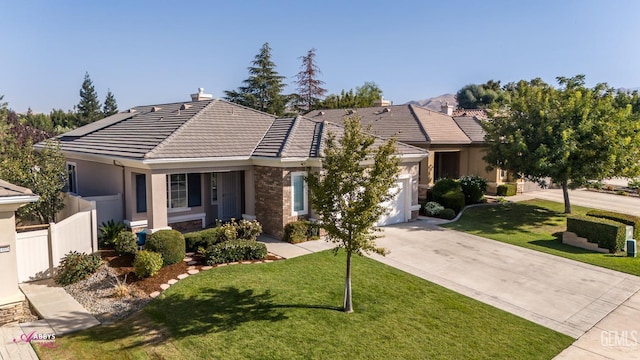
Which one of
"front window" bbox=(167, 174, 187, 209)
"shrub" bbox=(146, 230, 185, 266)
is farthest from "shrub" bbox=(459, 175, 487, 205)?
"shrub" bbox=(146, 230, 185, 266)

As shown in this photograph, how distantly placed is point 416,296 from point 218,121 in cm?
1231

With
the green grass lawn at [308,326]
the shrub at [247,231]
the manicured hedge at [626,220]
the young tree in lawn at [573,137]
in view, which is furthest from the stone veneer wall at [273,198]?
the manicured hedge at [626,220]

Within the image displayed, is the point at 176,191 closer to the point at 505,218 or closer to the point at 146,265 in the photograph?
the point at 146,265

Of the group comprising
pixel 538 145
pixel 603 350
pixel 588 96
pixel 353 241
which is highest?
pixel 588 96

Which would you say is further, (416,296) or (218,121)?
(218,121)

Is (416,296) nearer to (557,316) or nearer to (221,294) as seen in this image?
(557,316)

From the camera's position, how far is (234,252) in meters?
13.6

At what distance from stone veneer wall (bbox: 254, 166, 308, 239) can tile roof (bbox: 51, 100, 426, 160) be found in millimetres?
751

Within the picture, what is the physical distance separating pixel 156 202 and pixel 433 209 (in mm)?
14001

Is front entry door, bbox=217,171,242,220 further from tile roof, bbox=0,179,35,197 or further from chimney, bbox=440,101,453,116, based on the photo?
chimney, bbox=440,101,453,116

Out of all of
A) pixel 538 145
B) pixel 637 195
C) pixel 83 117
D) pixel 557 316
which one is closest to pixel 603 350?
pixel 557 316

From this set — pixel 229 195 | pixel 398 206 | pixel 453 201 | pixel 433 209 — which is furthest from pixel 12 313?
pixel 453 201

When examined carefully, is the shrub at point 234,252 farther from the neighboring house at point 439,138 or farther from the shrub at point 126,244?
the neighboring house at point 439,138

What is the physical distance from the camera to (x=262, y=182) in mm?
16922
